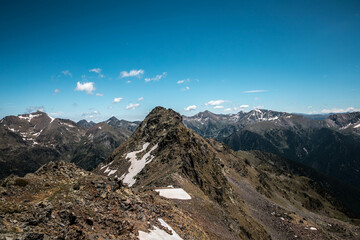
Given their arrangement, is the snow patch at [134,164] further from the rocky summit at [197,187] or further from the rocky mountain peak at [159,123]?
the rocky mountain peak at [159,123]

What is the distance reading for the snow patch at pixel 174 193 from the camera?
41487mm

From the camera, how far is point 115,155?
11775 cm

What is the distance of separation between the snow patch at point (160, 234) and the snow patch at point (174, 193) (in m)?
17.0

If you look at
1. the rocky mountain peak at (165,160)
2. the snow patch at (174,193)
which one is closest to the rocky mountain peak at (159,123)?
the rocky mountain peak at (165,160)

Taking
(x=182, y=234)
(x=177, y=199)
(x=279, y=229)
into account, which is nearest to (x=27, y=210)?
(x=182, y=234)

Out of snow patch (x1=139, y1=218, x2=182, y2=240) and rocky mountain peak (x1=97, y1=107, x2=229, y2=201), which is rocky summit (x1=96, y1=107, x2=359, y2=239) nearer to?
rocky mountain peak (x1=97, y1=107, x2=229, y2=201)

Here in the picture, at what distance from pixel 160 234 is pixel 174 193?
74.5 ft

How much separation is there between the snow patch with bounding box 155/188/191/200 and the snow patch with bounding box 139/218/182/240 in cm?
1698

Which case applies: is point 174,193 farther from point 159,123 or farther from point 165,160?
point 159,123

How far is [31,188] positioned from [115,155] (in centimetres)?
10046

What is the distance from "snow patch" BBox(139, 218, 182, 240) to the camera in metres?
19.1

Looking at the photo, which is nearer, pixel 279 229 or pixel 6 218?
pixel 6 218

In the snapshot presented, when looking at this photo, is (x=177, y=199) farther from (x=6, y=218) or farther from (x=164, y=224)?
(x=6, y=218)

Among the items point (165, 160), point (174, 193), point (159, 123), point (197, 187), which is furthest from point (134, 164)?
point (174, 193)
